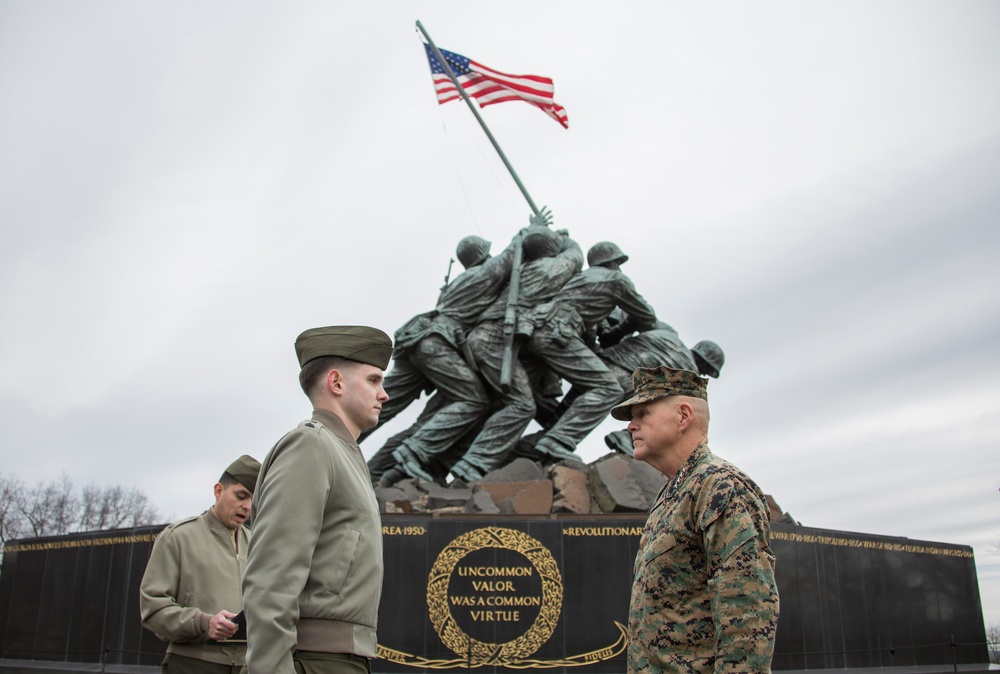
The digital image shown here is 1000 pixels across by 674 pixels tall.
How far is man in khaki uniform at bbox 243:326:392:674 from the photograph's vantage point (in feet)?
7.48

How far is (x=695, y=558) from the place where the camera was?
275 cm

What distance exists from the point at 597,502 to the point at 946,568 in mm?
4292

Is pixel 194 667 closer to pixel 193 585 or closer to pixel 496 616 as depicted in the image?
pixel 193 585

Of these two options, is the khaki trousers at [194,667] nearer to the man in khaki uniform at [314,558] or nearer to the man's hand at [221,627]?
the man's hand at [221,627]

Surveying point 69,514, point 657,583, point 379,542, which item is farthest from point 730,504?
point 69,514

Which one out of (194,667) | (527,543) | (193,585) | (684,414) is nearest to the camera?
(684,414)

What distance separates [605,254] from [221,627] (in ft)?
31.0

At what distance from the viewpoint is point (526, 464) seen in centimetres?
1045

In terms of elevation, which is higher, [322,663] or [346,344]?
[346,344]

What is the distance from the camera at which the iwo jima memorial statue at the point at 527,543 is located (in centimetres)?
839

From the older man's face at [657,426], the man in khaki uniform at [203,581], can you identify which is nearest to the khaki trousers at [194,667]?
the man in khaki uniform at [203,581]

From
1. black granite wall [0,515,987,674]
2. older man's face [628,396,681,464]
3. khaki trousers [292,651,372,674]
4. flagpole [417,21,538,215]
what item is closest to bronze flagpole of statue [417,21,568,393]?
flagpole [417,21,538,215]

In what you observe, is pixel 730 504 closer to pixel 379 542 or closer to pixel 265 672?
pixel 379 542

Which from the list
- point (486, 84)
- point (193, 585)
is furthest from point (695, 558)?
point (486, 84)
